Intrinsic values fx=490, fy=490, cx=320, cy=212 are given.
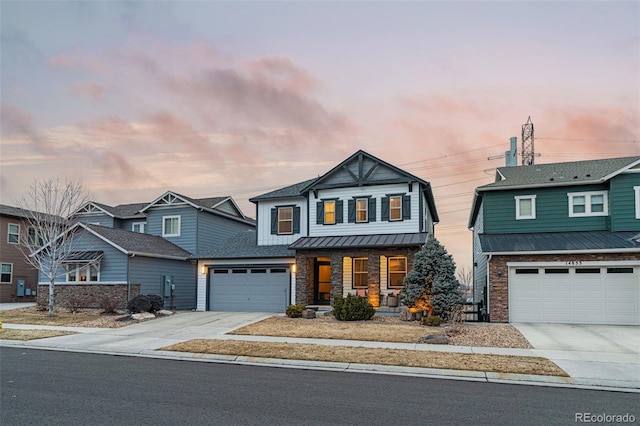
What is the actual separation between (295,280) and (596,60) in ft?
55.8

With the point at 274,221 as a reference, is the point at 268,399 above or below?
below

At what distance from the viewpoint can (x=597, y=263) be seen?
20.4 m

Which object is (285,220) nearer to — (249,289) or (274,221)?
(274,221)

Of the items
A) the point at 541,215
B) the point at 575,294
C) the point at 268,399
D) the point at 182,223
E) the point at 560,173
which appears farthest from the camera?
the point at 182,223

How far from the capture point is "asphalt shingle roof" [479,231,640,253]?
2047 centimetres

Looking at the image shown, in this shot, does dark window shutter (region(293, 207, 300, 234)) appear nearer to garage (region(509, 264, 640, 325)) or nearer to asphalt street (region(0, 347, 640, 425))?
garage (region(509, 264, 640, 325))

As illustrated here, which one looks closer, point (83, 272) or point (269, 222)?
point (83, 272)

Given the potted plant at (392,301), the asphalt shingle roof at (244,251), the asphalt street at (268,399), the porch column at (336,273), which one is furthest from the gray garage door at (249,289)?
the asphalt street at (268,399)

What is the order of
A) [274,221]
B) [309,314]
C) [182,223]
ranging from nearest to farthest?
1. [309,314]
2. [274,221]
3. [182,223]

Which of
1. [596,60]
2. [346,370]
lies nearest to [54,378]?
[346,370]

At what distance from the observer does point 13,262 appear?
34594 mm

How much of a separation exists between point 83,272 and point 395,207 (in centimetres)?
1771

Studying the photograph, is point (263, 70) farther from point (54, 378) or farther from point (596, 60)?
point (54, 378)

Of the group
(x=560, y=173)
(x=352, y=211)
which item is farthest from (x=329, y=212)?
(x=560, y=173)
